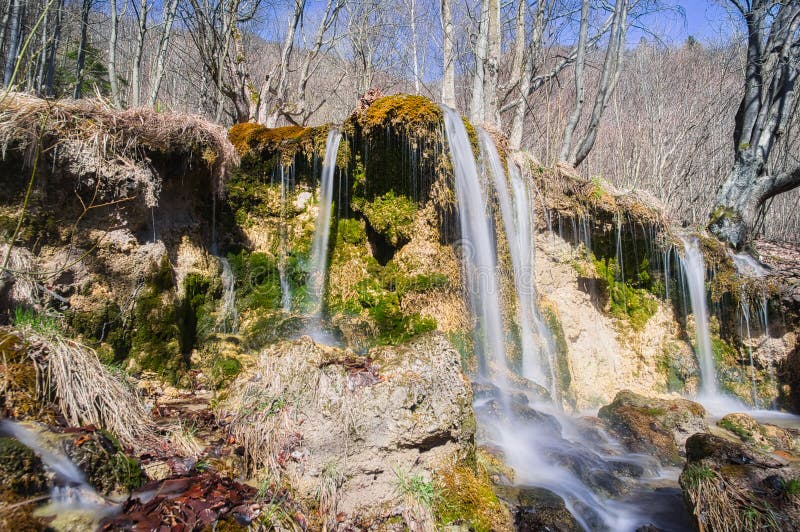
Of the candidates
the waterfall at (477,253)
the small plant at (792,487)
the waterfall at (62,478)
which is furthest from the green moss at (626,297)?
the waterfall at (62,478)

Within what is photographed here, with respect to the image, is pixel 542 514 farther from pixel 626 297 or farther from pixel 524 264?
pixel 626 297

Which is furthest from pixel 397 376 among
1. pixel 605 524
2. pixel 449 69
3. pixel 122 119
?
pixel 449 69

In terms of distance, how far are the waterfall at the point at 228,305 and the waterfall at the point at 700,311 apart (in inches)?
306

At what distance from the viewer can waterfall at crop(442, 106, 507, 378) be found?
634 centimetres

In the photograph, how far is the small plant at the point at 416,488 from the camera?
2619mm

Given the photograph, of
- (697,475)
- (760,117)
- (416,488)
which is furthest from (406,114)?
(760,117)

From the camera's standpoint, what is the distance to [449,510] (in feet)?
8.46

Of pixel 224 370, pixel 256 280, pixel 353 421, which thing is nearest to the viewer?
pixel 353 421

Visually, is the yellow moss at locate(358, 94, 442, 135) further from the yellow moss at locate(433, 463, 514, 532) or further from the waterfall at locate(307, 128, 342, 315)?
the yellow moss at locate(433, 463, 514, 532)

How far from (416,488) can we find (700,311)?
7.26 meters

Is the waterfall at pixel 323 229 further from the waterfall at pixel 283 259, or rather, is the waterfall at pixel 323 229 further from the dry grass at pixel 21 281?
the dry grass at pixel 21 281

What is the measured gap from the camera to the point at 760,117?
31.2ft

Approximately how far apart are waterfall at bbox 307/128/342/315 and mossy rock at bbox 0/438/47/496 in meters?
4.45

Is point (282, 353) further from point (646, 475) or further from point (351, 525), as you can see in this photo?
point (646, 475)
